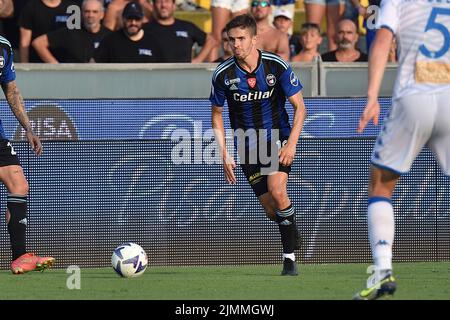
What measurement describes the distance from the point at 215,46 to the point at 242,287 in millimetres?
6631

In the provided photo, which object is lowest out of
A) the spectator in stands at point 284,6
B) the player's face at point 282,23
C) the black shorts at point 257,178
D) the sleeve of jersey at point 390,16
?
the black shorts at point 257,178

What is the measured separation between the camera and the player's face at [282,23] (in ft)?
50.1

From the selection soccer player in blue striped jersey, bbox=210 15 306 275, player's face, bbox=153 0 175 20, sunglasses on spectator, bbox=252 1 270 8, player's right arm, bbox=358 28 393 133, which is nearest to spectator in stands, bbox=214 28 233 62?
sunglasses on spectator, bbox=252 1 270 8

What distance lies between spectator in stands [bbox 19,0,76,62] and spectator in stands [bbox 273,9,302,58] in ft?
9.11

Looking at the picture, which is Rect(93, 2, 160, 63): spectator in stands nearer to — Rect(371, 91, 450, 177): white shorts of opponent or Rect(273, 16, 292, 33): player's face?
Rect(273, 16, 292, 33): player's face

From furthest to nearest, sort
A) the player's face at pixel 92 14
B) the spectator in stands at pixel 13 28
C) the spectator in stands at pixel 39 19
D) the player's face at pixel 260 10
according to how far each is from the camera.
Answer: the spectator in stands at pixel 13 28 < the spectator in stands at pixel 39 19 < the player's face at pixel 260 10 < the player's face at pixel 92 14

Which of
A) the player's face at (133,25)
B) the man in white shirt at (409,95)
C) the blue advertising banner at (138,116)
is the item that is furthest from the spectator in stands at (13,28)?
the man in white shirt at (409,95)

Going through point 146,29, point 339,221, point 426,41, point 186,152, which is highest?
point 426,41

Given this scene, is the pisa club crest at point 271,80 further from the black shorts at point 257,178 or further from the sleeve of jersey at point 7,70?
the sleeve of jersey at point 7,70

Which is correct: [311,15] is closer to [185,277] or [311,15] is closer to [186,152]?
[186,152]

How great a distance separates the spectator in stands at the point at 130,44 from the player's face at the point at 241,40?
427 cm

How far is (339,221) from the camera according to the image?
12109 millimetres

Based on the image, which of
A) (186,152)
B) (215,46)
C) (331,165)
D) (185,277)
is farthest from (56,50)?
(185,277)

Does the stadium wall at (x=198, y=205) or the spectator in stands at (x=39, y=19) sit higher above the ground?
the spectator in stands at (x=39, y=19)
